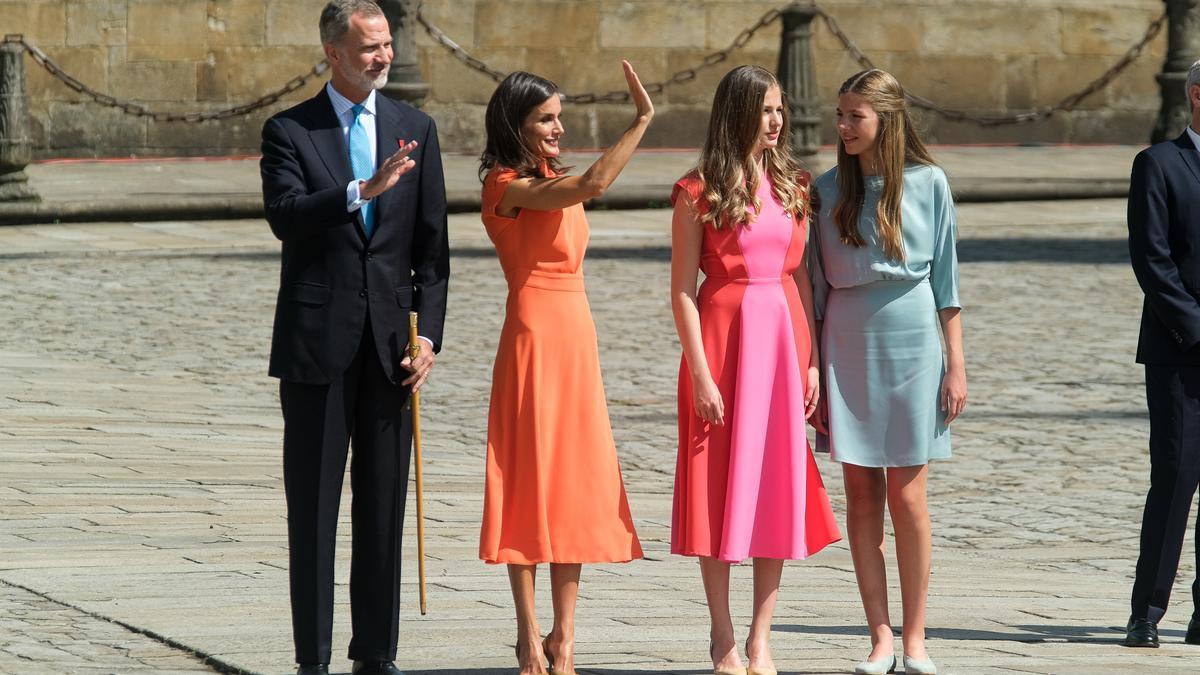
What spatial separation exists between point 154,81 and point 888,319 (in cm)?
1854

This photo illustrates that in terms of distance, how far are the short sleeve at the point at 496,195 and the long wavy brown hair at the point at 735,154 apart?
1.58 ft

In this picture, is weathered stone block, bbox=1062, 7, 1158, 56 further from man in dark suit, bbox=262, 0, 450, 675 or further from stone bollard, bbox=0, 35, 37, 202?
man in dark suit, bbox=262, 0, 450, 675

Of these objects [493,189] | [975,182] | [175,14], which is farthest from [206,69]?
[493,189]

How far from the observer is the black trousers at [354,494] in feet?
17.2

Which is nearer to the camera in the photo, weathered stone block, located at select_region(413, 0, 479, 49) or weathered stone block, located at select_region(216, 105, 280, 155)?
weathered stone block, located at select_region(216, 105, 280, 155)

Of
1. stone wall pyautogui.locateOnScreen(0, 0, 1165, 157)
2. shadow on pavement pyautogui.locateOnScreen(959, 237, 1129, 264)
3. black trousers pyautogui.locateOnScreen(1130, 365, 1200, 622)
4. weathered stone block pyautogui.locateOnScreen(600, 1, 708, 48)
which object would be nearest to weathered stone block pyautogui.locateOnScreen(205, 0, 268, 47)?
stone wall pyautogui.locateOnScreen(0, 0, 1165, 157)

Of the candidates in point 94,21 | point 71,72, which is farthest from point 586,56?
point 71,72

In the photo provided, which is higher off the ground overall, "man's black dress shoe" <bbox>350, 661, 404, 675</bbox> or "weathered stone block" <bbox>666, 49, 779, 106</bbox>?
"weathered stone block" <bbox>666, 49, 779, 106</bbox>

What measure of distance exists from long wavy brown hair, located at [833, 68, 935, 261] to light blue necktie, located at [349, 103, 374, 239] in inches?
46.9

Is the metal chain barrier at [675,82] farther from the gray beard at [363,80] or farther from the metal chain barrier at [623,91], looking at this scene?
the gray beard at [363,80]

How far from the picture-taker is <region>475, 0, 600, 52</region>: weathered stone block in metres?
24.3

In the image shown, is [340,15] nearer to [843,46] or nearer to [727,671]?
[727,671]

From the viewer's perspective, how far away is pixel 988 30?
85.7ft

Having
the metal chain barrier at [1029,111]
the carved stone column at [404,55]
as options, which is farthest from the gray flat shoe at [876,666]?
the metal chain barrier at [1029,111]
